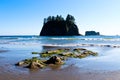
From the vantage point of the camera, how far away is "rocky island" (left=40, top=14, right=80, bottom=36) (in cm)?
16525

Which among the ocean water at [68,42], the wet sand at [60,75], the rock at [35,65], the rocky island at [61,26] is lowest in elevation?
the ocean water at [68,42]

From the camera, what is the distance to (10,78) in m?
11.9

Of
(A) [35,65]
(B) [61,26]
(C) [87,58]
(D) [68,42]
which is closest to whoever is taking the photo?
(A) [35,65]

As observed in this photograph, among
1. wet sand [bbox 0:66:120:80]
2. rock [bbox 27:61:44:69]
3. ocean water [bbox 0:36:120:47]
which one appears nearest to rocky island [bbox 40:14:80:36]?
ocean water [bbox 0:36:120:47]

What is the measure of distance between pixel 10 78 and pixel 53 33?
6228 inches

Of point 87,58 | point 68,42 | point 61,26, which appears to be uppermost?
point 61,26

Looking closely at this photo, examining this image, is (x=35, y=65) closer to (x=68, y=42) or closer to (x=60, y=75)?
(x=60, y=75)

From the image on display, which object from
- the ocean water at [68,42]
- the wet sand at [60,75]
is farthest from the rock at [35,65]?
the ocean water at [68,42]

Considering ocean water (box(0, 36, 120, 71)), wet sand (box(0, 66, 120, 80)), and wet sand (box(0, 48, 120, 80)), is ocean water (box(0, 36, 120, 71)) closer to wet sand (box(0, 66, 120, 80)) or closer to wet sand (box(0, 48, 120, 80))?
wet sand (box(0, 48, 120, 80))

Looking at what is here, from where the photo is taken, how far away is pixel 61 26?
166 meters

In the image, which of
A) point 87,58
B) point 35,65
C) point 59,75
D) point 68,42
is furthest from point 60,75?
point 68,42

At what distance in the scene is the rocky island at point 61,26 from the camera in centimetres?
16525

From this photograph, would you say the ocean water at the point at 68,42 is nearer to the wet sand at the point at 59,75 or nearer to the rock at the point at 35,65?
the rock at the point at 35,65

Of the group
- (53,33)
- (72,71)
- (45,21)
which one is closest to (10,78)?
(72,71)
